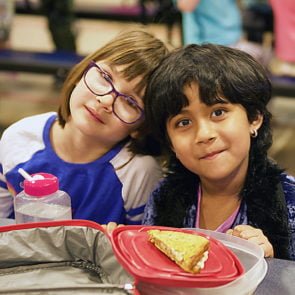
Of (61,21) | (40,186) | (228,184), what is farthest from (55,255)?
(61,21)

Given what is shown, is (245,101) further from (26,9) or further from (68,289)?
(26,9)

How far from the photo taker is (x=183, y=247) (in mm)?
980

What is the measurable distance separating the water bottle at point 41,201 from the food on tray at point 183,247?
32 centimetres

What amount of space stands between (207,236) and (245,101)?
0.38 meters

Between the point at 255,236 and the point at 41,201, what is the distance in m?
0.46

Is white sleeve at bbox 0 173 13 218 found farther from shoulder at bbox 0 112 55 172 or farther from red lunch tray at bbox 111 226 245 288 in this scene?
red lunch tray at bbox 111 226 245 288

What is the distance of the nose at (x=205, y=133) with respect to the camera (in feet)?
4.17

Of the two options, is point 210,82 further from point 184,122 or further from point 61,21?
point 61,21

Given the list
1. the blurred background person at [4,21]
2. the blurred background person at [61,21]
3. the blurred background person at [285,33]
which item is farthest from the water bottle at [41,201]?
the blurred background person at [61,21]

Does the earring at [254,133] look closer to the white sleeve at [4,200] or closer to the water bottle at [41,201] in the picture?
the water bottle at [41,201]

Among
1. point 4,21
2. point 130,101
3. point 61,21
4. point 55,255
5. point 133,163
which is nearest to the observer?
point 55,255

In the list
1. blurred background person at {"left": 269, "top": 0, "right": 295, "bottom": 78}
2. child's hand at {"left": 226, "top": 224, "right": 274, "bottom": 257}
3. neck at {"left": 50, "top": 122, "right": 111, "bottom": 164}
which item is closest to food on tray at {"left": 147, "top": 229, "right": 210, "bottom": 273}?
child's hand at {"left": 226, "top": 224, "right": 274, "bottom": 257}

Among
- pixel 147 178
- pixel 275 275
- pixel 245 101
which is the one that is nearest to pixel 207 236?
pixel 275 275

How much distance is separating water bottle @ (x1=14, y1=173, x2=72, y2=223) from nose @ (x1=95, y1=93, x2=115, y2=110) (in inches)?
9.6
